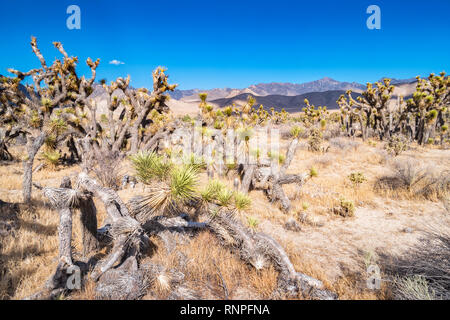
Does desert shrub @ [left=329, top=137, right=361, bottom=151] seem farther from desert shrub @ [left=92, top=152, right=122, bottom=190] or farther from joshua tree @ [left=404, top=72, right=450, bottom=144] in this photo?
desert shrub @ [left=92, top=152, right=122, bottom=190]

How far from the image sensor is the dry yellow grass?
2.85 metres

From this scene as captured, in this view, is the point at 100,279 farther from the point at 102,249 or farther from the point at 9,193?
the point at 9,193

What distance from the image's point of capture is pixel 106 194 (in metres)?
2.83

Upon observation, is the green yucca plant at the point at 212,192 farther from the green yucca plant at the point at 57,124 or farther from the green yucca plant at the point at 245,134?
the green yucca plant at the point at 57,124

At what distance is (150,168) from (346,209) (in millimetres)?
5122

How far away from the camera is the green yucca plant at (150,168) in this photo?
3373 mm

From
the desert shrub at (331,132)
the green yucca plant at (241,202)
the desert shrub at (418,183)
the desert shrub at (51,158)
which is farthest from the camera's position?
the desert shrub at (331,132)

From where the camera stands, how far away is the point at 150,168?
11.2ft

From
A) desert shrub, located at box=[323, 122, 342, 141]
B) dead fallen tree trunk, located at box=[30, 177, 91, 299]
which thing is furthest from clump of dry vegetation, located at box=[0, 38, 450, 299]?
desert shrub, located at box=[323, 122, 342, 141]

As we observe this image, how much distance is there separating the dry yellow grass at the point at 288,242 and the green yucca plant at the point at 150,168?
1.27m

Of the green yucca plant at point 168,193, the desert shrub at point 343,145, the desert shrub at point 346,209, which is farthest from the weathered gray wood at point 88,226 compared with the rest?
the desert shrub at point 343,145

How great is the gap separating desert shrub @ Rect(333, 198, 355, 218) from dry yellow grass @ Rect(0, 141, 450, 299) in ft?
0.54

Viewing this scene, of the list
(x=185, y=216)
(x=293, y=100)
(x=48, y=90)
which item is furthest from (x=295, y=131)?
(x=293, y=100)

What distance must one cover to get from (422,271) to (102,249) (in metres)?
4.93
